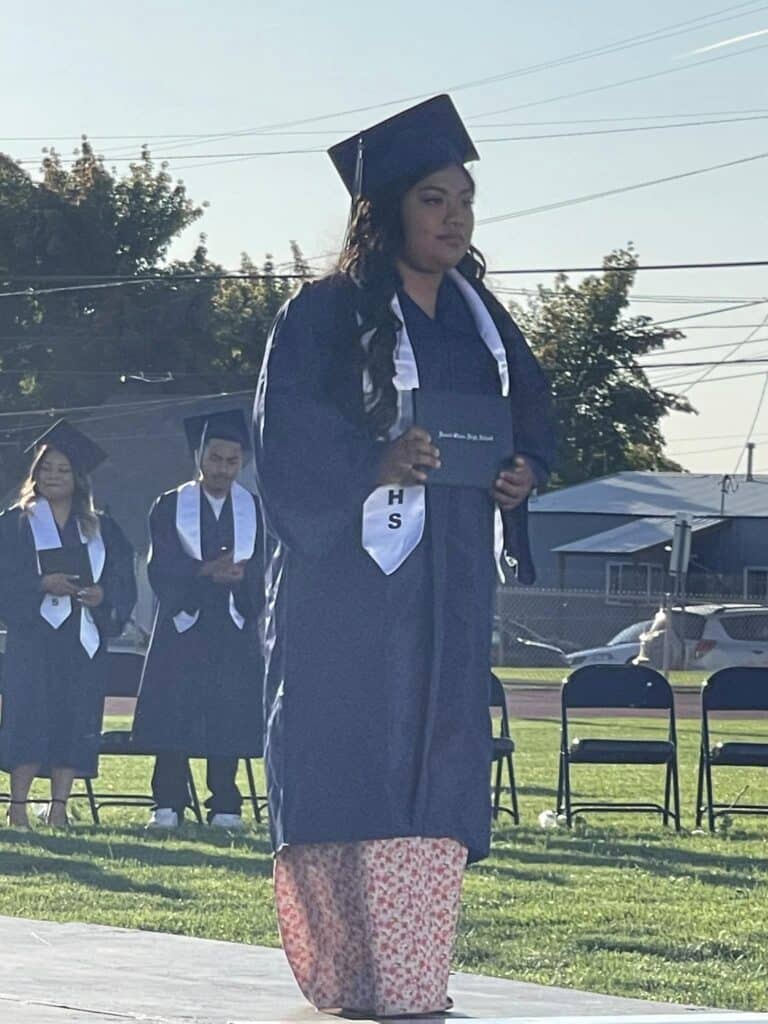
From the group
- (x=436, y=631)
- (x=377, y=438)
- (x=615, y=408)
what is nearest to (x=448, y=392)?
(x=377, y=438)

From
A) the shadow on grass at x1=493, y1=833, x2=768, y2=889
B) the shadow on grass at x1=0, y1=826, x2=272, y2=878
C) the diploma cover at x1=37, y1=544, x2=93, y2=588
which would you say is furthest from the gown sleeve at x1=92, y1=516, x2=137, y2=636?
the shadow on grass at x1=493, y1=833, x2=768, y2=889

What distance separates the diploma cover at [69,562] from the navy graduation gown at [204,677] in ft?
1.22

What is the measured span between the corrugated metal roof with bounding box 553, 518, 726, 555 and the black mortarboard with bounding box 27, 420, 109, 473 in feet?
140

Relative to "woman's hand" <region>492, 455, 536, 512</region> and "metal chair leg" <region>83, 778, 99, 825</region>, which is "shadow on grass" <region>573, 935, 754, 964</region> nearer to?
"woman's hand" <region>492, 455, 536, 512</region>

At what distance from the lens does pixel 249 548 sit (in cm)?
1216

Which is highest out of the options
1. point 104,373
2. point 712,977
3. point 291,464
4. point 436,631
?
point 104,373

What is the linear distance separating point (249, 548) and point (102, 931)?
4.72 metres

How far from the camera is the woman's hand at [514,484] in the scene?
16.3ft

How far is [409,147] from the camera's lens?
4.96 meters

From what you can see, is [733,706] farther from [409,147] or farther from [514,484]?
[409,147]

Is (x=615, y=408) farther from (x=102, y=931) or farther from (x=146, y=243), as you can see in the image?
(x=102, y=931)

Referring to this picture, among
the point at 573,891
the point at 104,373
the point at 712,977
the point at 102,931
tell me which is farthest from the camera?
the point at 104,373

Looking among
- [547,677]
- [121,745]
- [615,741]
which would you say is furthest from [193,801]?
[547,677]

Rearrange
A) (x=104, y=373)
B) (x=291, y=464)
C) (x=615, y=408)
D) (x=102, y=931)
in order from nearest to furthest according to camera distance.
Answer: (x=291, y=464), (x=102, y=931), (x=104, y=373), (x=615, y=408)
